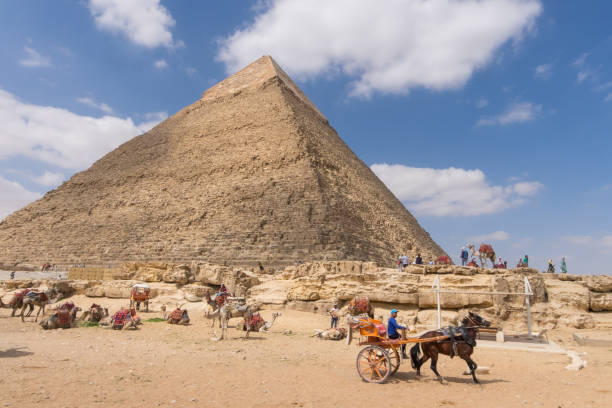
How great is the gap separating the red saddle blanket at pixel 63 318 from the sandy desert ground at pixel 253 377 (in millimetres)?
1018

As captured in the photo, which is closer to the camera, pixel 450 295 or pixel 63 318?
pixel 450 295

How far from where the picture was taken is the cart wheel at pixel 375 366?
4.32 meters

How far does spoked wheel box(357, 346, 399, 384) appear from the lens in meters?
4.31

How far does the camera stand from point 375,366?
4.38 m

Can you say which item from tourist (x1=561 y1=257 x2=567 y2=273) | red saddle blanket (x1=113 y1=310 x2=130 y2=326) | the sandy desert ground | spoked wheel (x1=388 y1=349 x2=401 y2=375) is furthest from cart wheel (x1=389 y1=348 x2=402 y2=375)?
tourist (x1=561 y1=257 x2=567 y2=273)

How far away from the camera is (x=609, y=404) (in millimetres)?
3521

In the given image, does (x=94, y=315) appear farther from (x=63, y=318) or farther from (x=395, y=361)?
(x=395, y=361)

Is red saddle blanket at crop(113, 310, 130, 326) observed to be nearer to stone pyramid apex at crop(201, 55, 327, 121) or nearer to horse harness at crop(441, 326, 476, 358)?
horse harness at crop(441, 326, 476, 358)

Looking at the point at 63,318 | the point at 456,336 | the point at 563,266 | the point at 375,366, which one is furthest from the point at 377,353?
the point at 563,266

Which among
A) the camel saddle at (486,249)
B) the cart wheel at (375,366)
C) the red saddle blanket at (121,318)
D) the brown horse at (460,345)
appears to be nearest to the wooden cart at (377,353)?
the cart wheel at (375,366)

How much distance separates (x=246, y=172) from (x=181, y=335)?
21.6 metres

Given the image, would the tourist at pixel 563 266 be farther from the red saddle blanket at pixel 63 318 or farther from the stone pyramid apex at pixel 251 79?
the stone pyramid apex at pixel 251 79

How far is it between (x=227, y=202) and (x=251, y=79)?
74.6 ft

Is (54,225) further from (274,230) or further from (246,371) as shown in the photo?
(246,371)
